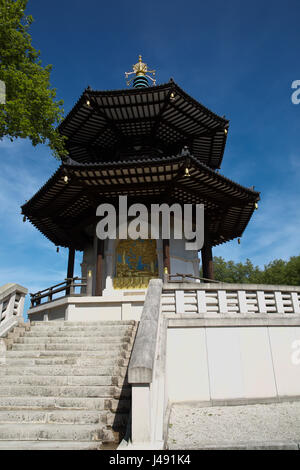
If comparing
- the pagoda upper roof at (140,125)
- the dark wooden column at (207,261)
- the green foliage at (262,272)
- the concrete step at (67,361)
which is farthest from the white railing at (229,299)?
the green foliage at (262,272)

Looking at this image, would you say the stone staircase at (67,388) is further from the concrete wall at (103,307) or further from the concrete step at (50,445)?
the concrete wall at (103,307)

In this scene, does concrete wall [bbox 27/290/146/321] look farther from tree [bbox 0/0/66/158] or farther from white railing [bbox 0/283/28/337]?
tree [bbox 0/0/66/158]

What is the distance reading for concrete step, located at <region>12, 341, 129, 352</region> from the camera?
6.95 metres

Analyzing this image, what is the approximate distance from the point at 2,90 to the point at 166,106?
7.14 metres

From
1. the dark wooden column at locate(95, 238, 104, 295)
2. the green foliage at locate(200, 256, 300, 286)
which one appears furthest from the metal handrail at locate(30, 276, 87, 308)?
the green foliage at locate(200, 256, 300, 286)

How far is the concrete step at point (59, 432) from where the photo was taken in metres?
4.04

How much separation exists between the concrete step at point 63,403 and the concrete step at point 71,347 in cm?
180

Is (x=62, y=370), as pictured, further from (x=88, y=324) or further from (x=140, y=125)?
(x=140, y=125)

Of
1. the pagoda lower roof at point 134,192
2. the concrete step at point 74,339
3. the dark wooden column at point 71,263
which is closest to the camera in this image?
→ the concrete step at point 74,339

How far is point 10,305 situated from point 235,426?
6179mm

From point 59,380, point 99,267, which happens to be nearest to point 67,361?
point 59,380
